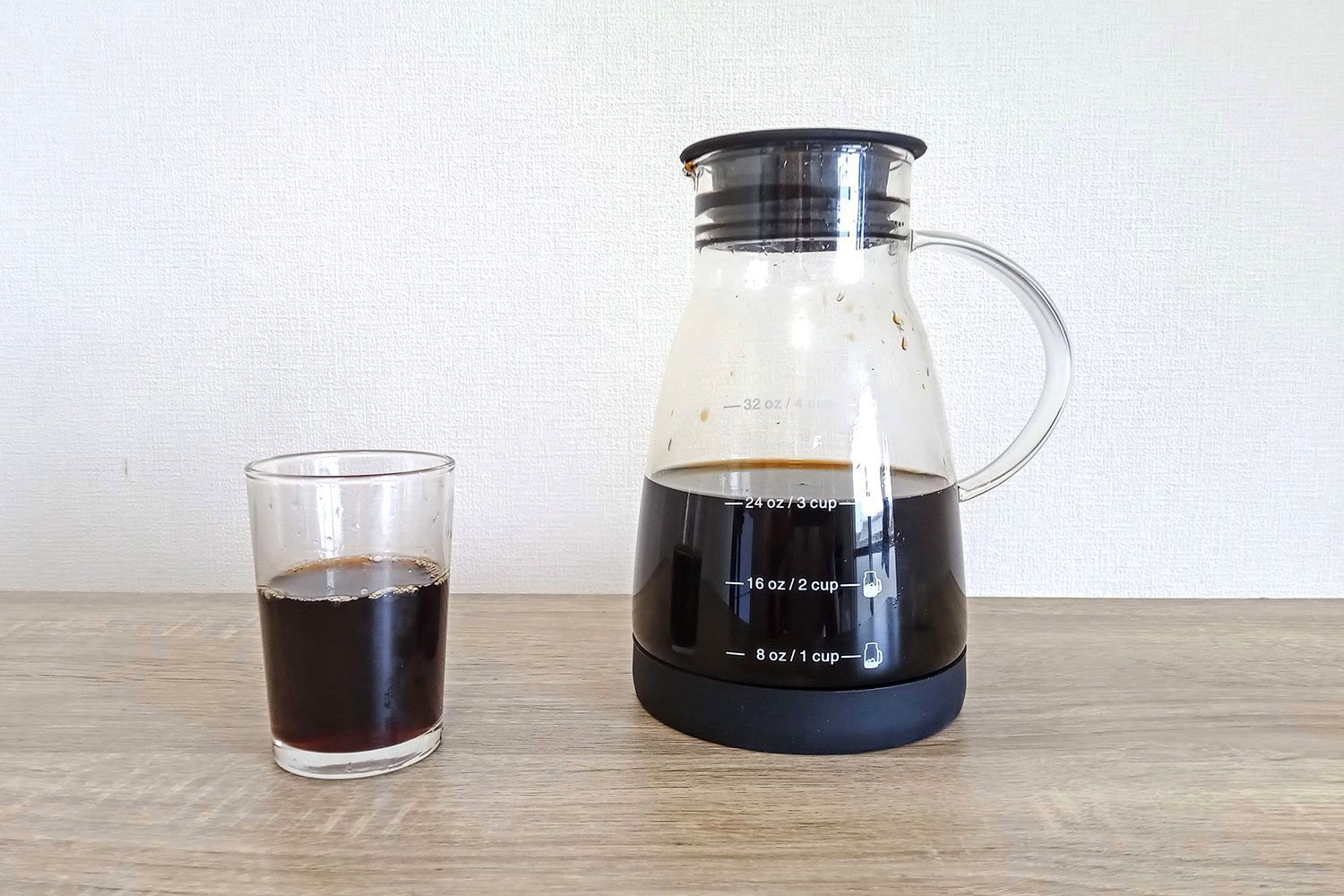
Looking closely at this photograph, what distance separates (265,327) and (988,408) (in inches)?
27.2

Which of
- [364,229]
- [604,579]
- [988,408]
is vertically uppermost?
[364,229]

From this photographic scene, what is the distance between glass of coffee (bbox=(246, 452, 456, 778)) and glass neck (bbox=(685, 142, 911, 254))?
23 centimetres

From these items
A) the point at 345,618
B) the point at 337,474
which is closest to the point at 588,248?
the point at 337,474

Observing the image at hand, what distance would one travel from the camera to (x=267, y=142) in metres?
0.88

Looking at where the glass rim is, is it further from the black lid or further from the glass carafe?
the black lid

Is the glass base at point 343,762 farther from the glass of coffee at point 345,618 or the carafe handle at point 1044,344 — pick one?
the carafe handle at point 1044,344

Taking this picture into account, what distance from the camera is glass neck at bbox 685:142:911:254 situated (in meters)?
0.52

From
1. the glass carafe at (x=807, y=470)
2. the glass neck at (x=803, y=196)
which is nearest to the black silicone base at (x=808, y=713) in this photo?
the glass carafe at (x=807, y=470)

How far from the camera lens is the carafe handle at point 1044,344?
1.89ft

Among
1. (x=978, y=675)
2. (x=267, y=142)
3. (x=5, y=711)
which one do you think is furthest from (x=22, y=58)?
(x=978, y=675)

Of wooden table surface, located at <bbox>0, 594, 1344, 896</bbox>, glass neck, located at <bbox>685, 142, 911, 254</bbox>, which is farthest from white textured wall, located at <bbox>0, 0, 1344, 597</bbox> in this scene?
glass neck, located at <bbox>685, 142, 911, 254</bbox>

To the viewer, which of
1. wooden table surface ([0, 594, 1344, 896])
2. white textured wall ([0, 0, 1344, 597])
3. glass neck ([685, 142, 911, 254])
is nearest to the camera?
wooden table surface ([0, 594, 1344, 896])

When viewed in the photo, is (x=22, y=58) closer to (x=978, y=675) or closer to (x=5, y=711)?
(x=5, y=711)

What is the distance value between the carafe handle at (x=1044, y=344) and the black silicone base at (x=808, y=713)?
134 mm
